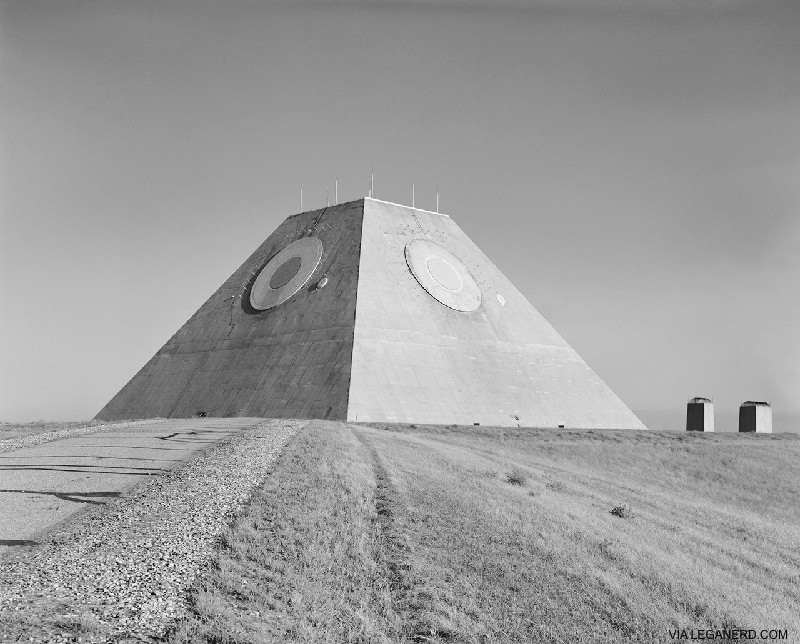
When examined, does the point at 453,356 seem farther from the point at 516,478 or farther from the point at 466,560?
the point at 466,560

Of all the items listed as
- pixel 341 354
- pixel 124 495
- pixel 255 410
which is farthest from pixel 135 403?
pixel 124 495

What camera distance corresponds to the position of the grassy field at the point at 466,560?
1018cm

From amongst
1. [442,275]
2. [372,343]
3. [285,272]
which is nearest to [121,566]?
[372,343]

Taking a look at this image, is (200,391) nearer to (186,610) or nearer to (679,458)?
(679,458)

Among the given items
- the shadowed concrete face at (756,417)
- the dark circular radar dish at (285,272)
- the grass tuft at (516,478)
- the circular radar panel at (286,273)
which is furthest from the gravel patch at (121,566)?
the shadowed concrete face at (756,417)

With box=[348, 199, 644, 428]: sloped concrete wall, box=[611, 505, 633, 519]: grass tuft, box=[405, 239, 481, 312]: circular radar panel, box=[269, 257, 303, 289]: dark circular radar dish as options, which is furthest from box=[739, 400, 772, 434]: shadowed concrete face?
box=[611, 505, 633, 519]: grass tuft

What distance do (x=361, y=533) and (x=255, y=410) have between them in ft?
109

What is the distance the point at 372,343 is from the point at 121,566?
36.7 meters

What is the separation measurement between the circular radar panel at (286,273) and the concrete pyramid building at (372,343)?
0.40 ft

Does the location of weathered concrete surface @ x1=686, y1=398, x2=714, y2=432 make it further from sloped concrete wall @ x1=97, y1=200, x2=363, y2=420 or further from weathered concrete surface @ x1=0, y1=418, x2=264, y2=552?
weathered concrete surface @ x1=0, y1=418, x2=264, y2=552

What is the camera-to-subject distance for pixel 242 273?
6197 cm

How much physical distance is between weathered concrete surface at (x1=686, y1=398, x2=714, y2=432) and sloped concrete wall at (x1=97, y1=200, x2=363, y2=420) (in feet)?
90.4

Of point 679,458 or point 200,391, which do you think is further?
point 200,391

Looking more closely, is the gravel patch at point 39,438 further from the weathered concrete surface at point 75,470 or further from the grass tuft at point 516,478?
the grass tuft at point 516,478
